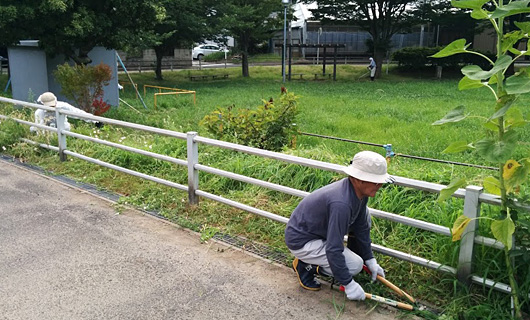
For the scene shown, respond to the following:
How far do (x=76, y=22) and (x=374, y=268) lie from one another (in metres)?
13.2

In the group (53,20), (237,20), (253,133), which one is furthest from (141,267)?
(237,20)

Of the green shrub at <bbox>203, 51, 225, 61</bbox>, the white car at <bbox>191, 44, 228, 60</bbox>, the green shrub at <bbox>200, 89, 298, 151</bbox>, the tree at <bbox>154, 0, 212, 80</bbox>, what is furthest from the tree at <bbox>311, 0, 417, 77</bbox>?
the green shrub at <bbox>200, 89, 298, 151</bbox>

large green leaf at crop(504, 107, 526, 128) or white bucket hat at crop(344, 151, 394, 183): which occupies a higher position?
large green leaf at crop(504, 107, 526, 128)

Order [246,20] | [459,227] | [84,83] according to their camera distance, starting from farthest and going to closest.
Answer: [246,20], [84,83], [459,227]

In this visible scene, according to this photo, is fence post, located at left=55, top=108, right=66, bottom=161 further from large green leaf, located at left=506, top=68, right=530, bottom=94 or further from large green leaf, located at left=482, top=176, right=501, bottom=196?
large green leaf, located at left=506, top=68, right=530, bottom=94

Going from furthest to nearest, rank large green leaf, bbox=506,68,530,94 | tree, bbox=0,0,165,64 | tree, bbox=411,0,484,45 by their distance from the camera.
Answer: tree, bbox=411,0,484,45 < tree, bbox=0,0,165,64 < large green leaf, bbox=506,68,530,94

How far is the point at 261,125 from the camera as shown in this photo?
24.2ft

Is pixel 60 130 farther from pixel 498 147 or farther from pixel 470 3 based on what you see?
pixel 498 147

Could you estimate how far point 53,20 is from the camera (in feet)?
46.8

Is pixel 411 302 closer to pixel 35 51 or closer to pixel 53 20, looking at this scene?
pixel 53 20

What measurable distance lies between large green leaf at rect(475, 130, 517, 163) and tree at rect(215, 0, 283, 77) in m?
24.3

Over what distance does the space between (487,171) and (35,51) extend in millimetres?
13719

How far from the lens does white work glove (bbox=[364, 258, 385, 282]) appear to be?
372 centimetres

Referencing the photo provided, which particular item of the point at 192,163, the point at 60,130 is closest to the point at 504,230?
the point at 192,163
